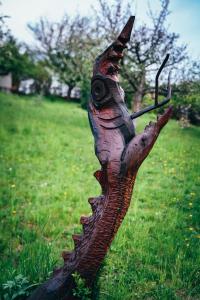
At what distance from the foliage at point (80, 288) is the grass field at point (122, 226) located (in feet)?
1.38

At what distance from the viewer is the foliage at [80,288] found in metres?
2.79

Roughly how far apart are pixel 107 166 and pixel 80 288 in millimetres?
1002

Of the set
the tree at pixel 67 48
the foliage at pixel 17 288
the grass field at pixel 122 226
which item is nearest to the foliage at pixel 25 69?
the tree at pixel 67 48

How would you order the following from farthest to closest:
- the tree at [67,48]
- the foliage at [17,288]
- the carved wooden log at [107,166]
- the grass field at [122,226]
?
1. the tree at [67,48]
2. the grass field at [122,226]
3. the foliage at [17,288]
4. the carved wooden log at [107,166]

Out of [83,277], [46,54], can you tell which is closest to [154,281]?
[83,277]

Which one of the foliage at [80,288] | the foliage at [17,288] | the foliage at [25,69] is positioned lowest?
the foliage at [17,288]

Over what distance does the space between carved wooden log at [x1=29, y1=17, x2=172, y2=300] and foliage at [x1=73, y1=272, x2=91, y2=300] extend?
1.9 inches

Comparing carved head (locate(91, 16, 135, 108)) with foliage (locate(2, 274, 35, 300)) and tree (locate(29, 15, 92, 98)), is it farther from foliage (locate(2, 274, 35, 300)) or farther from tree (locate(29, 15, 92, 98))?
tree (locate(29, 15, 92, 98))

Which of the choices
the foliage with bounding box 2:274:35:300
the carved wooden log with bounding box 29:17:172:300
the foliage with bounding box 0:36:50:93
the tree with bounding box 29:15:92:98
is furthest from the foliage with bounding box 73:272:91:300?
the foliage with bounding box 0:36:50:93

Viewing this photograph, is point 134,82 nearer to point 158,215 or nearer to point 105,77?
point 158,215

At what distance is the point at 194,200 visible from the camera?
646cm

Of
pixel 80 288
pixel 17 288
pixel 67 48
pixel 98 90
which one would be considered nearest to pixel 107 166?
pixel 98 90

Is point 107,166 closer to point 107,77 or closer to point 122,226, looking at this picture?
point 107,77

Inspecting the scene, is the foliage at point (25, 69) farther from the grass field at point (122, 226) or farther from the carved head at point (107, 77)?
the carved head at point (107, 77)
